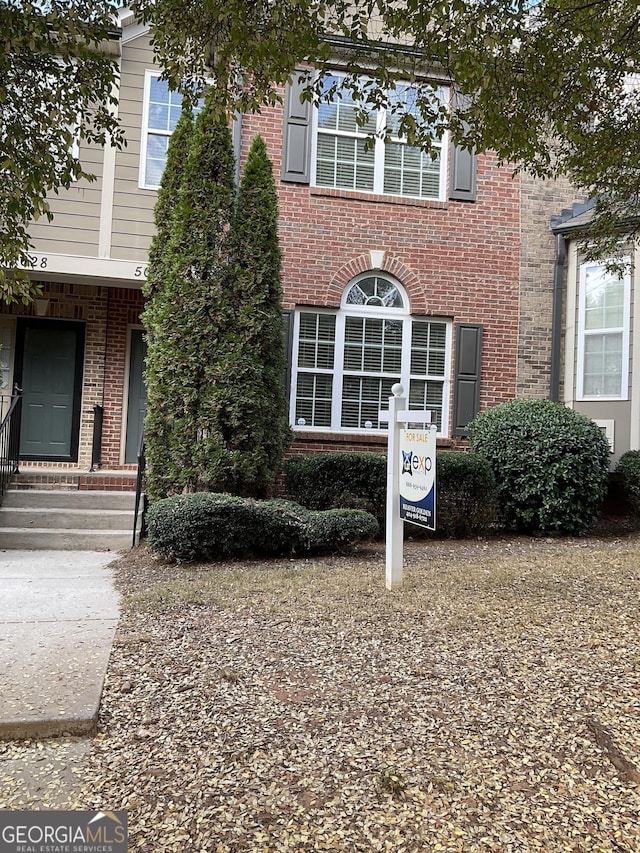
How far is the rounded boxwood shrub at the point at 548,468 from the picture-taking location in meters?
7.51

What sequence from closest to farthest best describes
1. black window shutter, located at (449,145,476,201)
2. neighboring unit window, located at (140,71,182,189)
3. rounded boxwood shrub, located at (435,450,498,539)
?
rounded boxwood shrub, located at (435,450,498,539)
neighboring unit window, located at (140,71,182,189)
black window shutter, located at (449,145,476,201)

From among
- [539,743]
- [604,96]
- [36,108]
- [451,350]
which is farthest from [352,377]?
[539,743]

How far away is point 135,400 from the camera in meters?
9.22

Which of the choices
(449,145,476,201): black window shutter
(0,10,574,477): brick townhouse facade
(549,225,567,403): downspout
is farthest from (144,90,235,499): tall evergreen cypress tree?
(549,225,567,403): downspout

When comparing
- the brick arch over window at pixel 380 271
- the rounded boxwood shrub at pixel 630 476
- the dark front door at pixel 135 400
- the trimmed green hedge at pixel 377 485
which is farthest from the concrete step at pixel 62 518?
the rounded boxwood shrub at pixel 630 476

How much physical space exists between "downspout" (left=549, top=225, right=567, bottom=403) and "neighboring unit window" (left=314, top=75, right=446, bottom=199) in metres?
2.00

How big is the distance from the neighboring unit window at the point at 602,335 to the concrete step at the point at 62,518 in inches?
266

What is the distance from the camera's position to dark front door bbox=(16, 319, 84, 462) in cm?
897

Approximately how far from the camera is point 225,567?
230 inches

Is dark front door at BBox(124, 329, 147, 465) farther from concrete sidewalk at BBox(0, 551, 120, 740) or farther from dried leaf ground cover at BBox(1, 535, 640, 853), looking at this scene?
dried leaf ground cover at BBox(1, 535, 640, 853)

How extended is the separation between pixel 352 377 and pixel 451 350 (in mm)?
1544

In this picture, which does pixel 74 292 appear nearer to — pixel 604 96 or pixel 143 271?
pixel 143 271

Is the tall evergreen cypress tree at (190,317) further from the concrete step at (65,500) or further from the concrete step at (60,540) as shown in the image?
the concrete step at (65,500)

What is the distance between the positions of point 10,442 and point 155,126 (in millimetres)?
4722
